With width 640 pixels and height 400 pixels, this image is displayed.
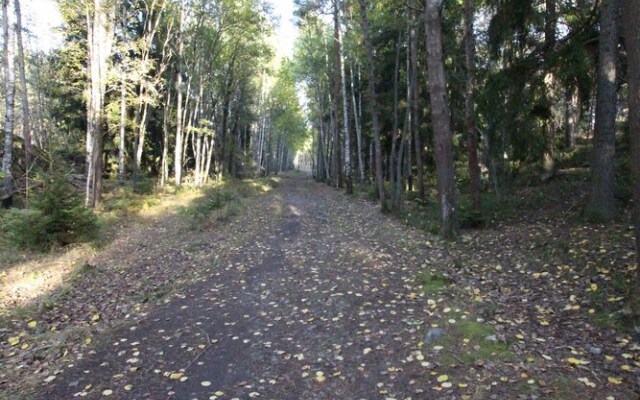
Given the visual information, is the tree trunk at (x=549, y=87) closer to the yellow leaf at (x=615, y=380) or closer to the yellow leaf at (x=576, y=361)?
the yellow leaf at (x=576, y=361)

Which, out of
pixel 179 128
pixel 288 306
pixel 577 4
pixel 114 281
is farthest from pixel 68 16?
pixel 577 4

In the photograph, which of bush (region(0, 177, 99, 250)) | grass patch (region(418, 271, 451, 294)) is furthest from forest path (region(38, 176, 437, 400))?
bush (region(0, 177, 99, 250))

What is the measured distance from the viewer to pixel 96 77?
51.7 feet

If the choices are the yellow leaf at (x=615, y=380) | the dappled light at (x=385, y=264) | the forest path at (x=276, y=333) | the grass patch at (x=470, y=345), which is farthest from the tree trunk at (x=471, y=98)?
the yellow leaf at (x=615, y=380)

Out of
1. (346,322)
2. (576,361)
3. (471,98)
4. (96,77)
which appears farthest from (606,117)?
(96,77)

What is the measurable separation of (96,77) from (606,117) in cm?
1564

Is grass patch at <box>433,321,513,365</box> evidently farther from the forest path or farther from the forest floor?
the forest path

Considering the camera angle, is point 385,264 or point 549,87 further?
point 549,87

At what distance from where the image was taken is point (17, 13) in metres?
15.9

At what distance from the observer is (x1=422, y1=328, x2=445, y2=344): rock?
5.51 metres

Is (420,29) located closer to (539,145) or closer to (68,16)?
(539,145)

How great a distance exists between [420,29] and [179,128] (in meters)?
13.5

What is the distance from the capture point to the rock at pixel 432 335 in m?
5.51

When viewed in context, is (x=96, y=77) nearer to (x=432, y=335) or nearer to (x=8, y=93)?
(x=8, y=93)
